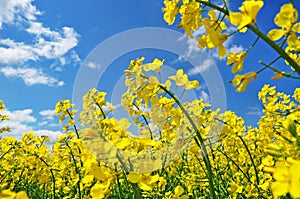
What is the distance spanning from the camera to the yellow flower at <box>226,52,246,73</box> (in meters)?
1.19

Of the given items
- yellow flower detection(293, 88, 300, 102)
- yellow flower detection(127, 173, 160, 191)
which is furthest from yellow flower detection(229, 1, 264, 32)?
yellow flower detection(293, 88, 300, 102)

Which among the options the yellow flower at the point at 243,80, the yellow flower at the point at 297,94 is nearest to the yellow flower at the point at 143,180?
the yellow flower at the point at 243,80

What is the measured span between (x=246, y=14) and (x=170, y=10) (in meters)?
0.59

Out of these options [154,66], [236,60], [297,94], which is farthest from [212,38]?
[297,94]

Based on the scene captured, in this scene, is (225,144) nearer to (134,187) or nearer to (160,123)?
(160,123)

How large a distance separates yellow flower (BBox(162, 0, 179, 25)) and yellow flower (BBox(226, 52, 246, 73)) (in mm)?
486

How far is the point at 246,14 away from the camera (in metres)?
1.08

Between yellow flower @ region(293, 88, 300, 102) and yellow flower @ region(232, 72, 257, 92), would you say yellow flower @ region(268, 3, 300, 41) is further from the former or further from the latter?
yellow flower @ region(293, 88, 300, 102)

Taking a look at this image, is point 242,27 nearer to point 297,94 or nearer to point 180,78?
point 180,78

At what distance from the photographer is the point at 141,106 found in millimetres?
2916

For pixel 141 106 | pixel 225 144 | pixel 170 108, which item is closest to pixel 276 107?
pixel 225 144

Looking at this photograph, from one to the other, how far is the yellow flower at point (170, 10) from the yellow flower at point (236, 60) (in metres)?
0.49

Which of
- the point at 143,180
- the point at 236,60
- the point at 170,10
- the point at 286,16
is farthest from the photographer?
the point at 170,10

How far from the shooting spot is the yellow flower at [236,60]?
46.8 inches
